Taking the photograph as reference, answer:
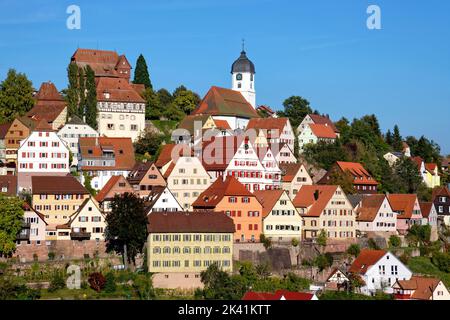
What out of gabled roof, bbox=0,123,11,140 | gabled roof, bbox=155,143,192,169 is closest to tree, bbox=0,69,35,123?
gabled roof, bbox=0,123,11,140

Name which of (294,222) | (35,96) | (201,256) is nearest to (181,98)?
(35,96)

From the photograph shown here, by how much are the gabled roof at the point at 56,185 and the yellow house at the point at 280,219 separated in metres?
13.4

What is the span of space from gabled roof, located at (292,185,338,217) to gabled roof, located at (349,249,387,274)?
5.60m

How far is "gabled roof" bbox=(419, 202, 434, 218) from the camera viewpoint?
267 ft

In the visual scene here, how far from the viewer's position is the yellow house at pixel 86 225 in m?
64.6

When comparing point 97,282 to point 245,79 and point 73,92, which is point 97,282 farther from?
point 245,79

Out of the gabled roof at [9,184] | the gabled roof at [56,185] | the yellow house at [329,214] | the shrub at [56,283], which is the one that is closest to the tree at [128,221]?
the shrub at [56,283]

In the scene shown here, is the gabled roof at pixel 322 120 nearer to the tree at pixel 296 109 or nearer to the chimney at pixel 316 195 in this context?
the tree at pixel 296 109

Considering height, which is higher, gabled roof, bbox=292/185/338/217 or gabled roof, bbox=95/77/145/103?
gabled roof, bbox=95/77/145/103

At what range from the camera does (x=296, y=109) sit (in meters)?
106

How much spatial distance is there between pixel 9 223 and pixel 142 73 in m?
40.5

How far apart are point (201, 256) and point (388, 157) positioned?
40702 mm

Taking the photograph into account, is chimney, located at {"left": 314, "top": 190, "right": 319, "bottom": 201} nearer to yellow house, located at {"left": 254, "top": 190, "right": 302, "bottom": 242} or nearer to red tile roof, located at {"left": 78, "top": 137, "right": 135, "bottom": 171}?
yellow house, located at {"left": 254, "top": 190, "right": 302, "bottom": 242}

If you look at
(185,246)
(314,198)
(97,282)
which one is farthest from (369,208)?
(97,282)
